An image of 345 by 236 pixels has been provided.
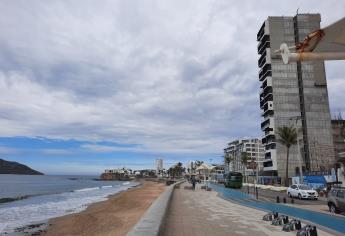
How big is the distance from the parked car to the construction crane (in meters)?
17.4

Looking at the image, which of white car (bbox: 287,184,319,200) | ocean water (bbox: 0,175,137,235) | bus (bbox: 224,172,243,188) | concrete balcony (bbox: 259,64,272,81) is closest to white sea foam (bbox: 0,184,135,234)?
ocean water (bbox: 0,175,137,235)

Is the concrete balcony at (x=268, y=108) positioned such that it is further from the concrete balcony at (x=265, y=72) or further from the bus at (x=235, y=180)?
the bus at (x=235, y=180)

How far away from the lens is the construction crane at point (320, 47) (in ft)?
17.9

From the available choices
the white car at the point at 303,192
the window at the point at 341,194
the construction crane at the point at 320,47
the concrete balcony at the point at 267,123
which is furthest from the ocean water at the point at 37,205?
the concrete balcony at the point at 267,123

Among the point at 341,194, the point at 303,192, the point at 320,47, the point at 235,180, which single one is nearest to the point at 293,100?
the point at 235,180

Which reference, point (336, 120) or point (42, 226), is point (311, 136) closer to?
point (336, 120)

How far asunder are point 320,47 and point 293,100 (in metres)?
109

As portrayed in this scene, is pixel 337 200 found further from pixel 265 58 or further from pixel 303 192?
pixel 265 58

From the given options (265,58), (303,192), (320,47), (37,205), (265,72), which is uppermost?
(265,58)

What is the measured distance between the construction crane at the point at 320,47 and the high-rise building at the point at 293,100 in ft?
332

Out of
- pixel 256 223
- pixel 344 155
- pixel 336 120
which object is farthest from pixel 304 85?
pixel 256 223

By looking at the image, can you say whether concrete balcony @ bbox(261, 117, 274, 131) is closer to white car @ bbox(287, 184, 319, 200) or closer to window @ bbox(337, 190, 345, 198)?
white car @ bbox(287, 184, 319, 200)

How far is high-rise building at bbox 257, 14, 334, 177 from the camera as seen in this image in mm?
105875

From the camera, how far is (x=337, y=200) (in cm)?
2161
